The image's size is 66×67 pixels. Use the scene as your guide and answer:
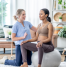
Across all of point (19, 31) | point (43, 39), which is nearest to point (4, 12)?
point (19, 31)

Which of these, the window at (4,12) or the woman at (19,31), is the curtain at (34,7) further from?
the woman at (19,31)

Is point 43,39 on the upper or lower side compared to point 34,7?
lower

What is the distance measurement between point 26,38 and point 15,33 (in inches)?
8.5

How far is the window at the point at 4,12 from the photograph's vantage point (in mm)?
5168

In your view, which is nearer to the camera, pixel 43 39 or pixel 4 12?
pixel 43 39

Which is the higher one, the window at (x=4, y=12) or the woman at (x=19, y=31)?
the window at (x=4, y=12)

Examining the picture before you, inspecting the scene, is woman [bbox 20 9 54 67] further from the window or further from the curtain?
the window

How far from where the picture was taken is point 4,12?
205 inches

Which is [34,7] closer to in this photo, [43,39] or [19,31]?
[19,31]

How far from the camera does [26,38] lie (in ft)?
8.00

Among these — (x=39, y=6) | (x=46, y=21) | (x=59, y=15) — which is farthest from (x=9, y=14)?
(x=46, y=21)

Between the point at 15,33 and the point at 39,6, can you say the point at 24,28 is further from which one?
the point at 39,6

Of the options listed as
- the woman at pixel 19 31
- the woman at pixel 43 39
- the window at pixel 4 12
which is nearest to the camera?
the woman at pixel 43 39

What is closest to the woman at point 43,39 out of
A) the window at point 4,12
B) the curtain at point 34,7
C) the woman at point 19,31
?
the woman at point 19,31
